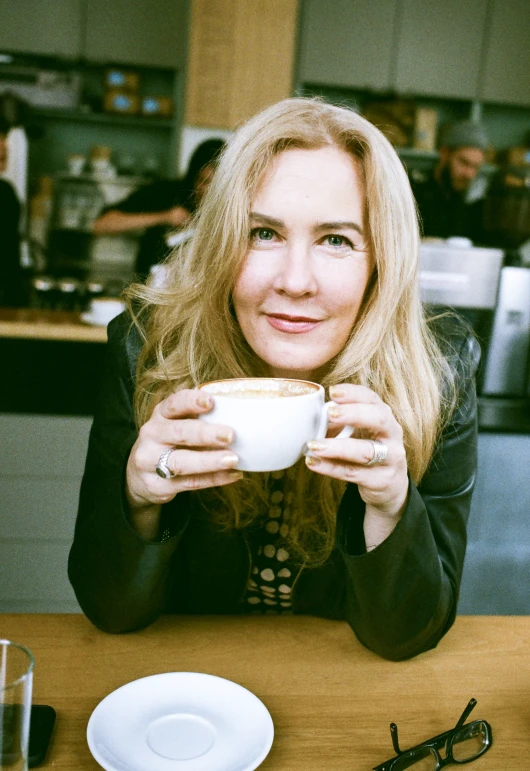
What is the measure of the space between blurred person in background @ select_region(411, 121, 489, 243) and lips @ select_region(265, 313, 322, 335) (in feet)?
9.55

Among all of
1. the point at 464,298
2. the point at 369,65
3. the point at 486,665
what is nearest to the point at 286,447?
the point at 486,665

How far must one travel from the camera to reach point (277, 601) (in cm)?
113

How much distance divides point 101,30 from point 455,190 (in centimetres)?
210

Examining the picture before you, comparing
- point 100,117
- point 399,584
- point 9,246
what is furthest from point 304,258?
point 100,117

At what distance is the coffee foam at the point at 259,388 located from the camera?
76 cm

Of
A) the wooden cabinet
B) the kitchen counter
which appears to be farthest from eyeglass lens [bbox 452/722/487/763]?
the wooden cabinet

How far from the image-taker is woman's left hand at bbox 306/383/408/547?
2.29 ft

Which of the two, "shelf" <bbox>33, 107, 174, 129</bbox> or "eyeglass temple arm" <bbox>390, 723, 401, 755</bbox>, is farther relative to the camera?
"shelf" <bbox>33, 107, 174, 129</bbox>

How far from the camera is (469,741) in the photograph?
2.25 feet

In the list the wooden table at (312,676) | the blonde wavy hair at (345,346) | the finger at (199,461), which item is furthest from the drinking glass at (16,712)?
the blonde wavy hair at (345,346)

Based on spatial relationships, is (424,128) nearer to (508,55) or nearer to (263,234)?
(508,55)

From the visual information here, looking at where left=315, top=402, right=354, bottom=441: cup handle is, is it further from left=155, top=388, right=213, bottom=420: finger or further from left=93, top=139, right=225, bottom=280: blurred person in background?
left=93, top=139, right=225, bottom=280: blurred person in background

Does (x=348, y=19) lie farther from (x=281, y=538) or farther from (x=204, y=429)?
(x=204, y=429)

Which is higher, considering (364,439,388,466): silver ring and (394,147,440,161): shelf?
(394,147,440,161): shelf
